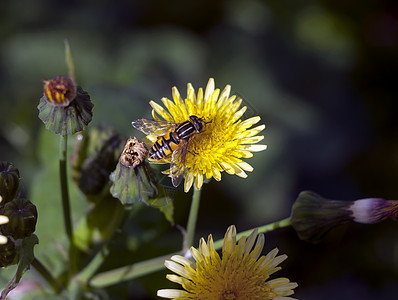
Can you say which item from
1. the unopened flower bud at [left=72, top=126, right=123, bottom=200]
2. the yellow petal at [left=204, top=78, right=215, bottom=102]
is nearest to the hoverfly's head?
the yellow petal at [left=204, top=78, right=215, bottom=102]

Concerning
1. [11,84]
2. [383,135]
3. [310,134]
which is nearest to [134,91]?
[11,84]

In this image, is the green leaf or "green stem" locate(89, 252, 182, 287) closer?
the green leaf

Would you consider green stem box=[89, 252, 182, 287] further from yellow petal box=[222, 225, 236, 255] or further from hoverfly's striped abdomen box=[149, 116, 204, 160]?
hoverfly's striped abdomen box=[149, 116, 204, 160]

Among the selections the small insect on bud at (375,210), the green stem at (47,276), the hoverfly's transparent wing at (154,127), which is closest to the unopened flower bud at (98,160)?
the hoverfly's transparent wing at (154,127)

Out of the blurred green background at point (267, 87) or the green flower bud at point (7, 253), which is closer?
the green flower bud at point (7, 253)

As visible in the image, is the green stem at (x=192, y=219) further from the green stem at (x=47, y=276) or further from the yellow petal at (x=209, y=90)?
the green stem at (x=47, y=276)

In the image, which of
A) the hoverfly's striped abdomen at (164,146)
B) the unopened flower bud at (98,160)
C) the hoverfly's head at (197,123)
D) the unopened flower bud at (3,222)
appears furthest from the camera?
the unopened flower bud at (98,160)
